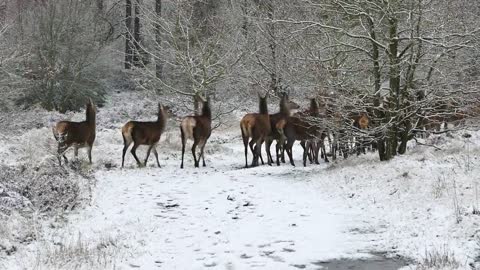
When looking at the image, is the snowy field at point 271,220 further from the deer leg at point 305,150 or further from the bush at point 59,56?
the bush at point 59,56

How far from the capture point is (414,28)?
1308 centimetres

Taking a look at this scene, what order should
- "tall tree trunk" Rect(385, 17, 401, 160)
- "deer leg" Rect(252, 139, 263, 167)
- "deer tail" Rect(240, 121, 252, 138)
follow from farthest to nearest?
"deer tail" Rect(240, 121, 252, 138)
"deer leg" Rect(252, 139, 263, 167)
"tall tree trunk" Rect(385, 17, 401, 160)

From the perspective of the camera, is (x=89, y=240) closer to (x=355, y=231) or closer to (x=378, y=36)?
(x=355, y=231)

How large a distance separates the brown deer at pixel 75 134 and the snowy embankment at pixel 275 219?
109 inches

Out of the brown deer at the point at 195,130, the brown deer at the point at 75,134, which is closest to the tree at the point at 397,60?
the brown deer at the point at 195,130

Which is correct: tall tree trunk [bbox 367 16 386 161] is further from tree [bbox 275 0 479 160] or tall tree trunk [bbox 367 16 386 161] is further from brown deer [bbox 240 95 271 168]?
brown deer [bbox 240 95 271 168]

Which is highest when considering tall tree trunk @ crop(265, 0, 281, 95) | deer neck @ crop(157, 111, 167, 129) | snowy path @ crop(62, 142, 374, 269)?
tall tree trunk @ crop(265, 0, 281, 95)

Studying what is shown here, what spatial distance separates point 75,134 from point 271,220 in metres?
9.00

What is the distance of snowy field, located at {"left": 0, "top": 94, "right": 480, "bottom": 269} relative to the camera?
709cm

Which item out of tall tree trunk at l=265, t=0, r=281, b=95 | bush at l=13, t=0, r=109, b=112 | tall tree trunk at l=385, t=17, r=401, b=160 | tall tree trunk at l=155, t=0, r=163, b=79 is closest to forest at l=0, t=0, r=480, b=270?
tall tree trunk at l=385, t=17, r=401, b=160

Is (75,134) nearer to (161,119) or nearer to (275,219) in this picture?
(161,119)

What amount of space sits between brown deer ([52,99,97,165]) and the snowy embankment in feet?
9.08

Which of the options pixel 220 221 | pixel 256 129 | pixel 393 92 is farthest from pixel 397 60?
pixel 220 221

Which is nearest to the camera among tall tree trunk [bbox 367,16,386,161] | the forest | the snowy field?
the snowy field
